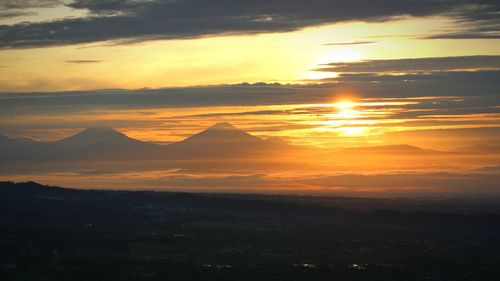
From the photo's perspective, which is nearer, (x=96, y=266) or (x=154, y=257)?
(x=96, y=266)

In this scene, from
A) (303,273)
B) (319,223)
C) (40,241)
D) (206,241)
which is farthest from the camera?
(319,223)

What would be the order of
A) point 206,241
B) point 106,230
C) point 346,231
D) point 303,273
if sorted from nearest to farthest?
point 303,273, point 206,241, point 106,230, point 346,231

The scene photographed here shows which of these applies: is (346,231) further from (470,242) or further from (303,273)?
(303,273)

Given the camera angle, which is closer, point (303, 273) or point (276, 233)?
point (303, 273)

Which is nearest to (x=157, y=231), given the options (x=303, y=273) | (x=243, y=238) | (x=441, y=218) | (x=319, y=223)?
(x=243, y=238)

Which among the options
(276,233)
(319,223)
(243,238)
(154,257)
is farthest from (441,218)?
(154,257)

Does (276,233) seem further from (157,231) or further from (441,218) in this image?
(441,218)
